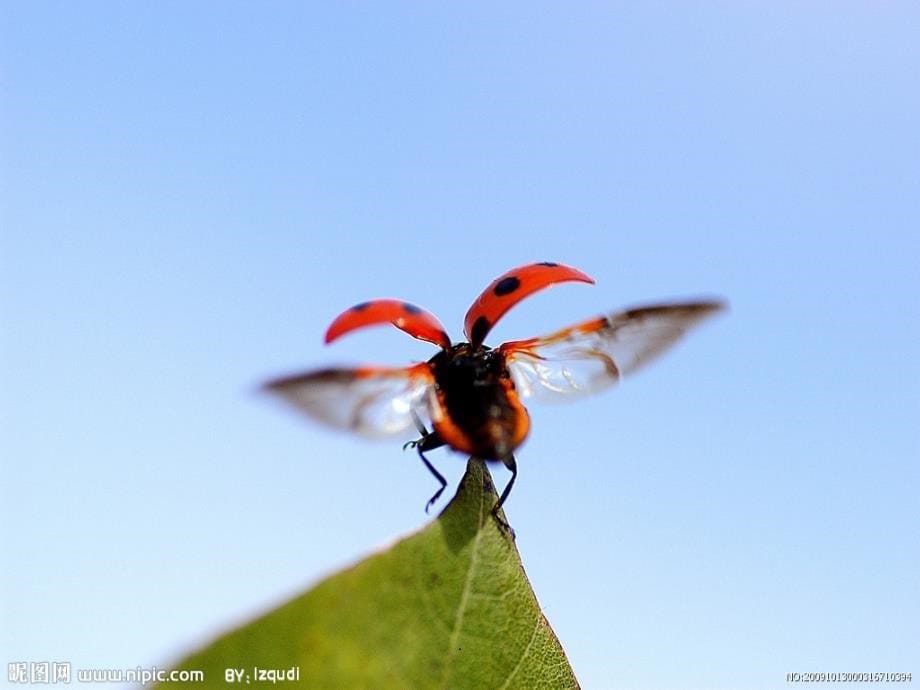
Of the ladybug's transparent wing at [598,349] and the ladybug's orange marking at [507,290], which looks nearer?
the ladybug's transparent wing at [598,349]

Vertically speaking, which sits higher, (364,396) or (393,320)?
(393,320)

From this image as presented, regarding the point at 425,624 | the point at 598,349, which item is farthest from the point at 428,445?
the point at 425,624

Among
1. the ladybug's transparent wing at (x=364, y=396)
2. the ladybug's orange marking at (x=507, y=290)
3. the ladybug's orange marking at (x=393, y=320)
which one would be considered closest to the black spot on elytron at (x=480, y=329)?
the ladybug's orange marking at (x=507, y=290)

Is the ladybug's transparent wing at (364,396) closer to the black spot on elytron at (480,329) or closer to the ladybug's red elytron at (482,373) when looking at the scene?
the ladybug's red elytron at (482,373)

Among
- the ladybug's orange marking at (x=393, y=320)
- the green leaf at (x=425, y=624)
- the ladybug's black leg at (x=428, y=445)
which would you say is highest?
the ladybug's orange marking at (x=393, y=320)

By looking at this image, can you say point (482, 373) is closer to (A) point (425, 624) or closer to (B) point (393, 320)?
(B) point (393, 320)

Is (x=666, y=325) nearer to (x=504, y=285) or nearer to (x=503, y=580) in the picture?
(x=504, y=285)

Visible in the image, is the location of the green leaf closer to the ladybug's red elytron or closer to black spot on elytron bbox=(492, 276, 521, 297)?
the ladybug's red elytron
